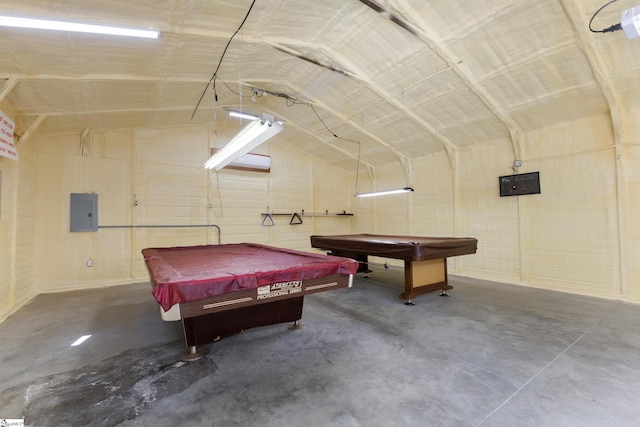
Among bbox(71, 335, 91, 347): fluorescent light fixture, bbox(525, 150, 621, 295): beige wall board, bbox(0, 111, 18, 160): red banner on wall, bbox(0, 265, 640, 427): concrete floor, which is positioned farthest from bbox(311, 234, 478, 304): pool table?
bbox(0, 111, 18, 160): red banner on wall

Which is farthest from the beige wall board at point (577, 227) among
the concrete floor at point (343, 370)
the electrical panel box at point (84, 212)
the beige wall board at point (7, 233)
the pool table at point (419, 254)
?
the electrical panel box at point (84, 212)

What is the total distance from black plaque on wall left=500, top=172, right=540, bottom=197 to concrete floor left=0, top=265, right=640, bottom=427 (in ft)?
7.19

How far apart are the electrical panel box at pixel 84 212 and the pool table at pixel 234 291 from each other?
393cm

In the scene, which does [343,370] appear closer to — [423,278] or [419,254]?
[419,254]

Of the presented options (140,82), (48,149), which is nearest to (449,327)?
(140,82)

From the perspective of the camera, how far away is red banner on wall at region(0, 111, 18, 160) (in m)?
3.31

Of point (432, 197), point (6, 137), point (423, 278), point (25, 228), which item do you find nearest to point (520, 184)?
point (432, 197)

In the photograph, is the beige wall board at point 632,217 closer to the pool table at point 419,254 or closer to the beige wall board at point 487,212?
the beige wall board at point 487,212

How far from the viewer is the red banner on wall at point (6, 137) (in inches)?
130

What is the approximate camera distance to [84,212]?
17.6 feet

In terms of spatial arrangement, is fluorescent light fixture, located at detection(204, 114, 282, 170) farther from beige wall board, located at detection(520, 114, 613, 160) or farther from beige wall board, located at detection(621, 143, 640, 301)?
beige wall board, located at detection(621, 143, 640, 301)

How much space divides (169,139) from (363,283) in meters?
5.37

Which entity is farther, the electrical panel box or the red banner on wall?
the electrical panel box

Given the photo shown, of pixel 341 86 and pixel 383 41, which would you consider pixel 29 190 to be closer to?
pixel 341 86
